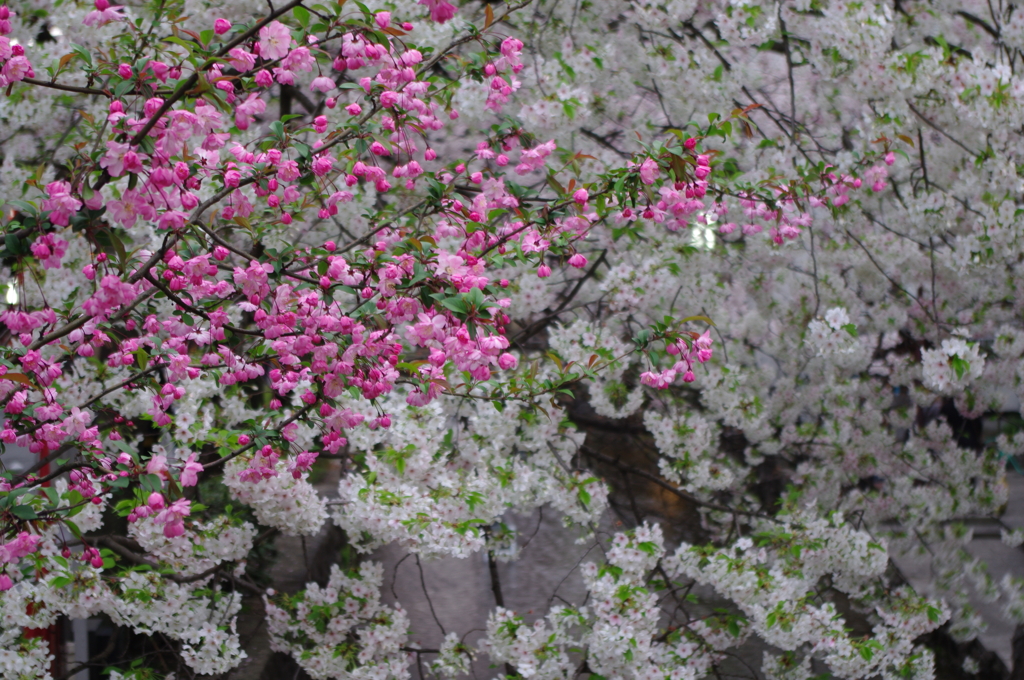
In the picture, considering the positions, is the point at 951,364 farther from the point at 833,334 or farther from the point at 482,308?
the point at 482,308

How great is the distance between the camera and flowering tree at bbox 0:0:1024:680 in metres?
1.97

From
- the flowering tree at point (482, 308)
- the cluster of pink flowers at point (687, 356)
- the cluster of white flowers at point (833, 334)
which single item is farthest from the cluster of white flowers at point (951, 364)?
the cluster of pink flowers at point (687, 356)

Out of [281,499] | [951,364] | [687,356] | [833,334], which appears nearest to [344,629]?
[281,499]

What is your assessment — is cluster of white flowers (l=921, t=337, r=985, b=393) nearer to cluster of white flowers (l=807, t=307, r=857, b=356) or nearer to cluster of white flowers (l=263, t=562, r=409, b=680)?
cluster of white flowers (l=807, t=307, r=857, b=356)

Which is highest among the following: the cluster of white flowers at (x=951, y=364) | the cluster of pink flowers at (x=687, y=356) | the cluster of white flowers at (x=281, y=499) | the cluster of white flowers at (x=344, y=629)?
→ the cluster of white flowers at (x=951, y=364)

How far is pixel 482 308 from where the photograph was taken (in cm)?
181

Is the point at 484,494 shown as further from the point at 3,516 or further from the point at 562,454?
the point at 3,516

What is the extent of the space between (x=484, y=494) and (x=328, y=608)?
0.80 metres

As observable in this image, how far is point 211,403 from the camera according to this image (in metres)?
3.49

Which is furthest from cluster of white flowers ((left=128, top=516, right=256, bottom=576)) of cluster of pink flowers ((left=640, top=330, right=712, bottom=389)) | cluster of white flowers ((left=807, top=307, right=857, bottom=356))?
cluster of white flowers ((left=807, top=307, right=857, bottom=356))

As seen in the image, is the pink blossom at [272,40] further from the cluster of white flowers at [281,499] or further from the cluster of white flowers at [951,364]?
the cluster of white flowers at [951,364]

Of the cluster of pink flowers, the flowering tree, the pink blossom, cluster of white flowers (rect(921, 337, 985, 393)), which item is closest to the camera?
the pink blossom

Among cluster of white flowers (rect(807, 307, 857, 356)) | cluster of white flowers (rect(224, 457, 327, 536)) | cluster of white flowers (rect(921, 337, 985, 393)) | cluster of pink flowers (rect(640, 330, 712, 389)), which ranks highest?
cluster of white flowers (rect(807, 307, 857, 356))

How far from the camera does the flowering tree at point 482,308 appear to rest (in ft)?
6.45
